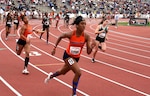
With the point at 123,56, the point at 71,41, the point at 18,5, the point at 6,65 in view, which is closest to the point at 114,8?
the point at 18,5

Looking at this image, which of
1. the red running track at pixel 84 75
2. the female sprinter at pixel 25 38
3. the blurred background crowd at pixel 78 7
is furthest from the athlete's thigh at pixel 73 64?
the blurred background crowd at pixel 78 7

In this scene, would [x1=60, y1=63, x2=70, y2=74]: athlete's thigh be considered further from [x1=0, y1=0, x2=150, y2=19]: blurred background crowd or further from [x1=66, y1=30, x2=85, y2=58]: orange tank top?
[x1=0, y1=0, x2=150, y2=19]: blurred background crowd

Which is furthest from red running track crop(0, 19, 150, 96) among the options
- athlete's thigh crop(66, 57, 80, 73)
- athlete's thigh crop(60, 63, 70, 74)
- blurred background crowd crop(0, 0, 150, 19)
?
blurred background crowd crop(0, 0, 150, 19)

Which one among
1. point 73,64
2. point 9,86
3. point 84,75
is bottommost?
point 84,75

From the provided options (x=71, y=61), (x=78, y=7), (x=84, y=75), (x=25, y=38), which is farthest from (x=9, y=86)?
(x=78, y=7)

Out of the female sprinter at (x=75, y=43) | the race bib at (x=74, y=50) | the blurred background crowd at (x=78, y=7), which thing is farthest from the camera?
the blurred background crowd at (x=78, y=7)

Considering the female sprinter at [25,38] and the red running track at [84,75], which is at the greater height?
the female sprinter at [25,38]

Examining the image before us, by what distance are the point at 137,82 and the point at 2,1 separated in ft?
105

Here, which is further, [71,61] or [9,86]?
[9,86]

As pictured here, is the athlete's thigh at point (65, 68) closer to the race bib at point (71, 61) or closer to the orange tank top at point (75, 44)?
the race bib at point (71, 61)

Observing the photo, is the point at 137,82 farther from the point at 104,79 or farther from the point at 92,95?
the point at 92,95

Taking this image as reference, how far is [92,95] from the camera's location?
25.2 feet

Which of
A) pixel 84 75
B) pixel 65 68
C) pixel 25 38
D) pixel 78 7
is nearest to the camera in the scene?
pixel 65 68

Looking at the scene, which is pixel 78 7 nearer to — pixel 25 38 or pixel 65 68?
pixel 25 38
